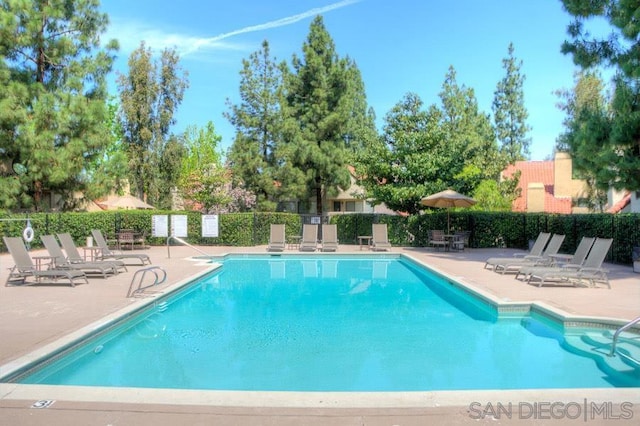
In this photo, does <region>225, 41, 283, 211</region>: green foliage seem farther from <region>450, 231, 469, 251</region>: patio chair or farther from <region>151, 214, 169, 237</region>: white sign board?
<region>450, 231, 469, 251</region>: patio chair

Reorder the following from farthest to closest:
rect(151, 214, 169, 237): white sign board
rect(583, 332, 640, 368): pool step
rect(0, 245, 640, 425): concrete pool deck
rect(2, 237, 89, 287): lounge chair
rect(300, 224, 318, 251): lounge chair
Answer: rect(300, 224, 318, 251): lounge chair → rect(151, 214, 169, 237): white sign board → rect(2, 237, 89, 287): lounge chair → rect(583, 332, 640, 368): pool step → rect(0, 245, 640, 425): concrete pool deck

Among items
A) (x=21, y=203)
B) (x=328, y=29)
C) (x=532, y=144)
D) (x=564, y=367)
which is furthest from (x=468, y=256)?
(x=532, y=144)

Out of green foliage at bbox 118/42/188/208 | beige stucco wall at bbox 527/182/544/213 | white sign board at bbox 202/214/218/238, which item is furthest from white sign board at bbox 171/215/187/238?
beige stucco wall at bbox 527/182/544/213

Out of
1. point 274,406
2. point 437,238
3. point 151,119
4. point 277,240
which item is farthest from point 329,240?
point 151,119

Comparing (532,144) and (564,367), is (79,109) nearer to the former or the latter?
(564,367)

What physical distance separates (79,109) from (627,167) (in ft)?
71.3

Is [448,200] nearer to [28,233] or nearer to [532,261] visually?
[532,261]

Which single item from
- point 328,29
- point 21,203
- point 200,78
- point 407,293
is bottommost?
point 407,293

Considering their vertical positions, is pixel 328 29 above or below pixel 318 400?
above

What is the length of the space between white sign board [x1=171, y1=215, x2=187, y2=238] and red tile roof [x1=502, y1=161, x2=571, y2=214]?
26.6 meters

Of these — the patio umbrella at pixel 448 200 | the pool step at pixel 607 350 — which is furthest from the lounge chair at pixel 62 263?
the patio umbrella at pixel 448 200

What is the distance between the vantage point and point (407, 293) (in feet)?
36.1

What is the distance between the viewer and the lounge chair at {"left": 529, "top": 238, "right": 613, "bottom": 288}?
9.59 m

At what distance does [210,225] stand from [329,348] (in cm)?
1498
